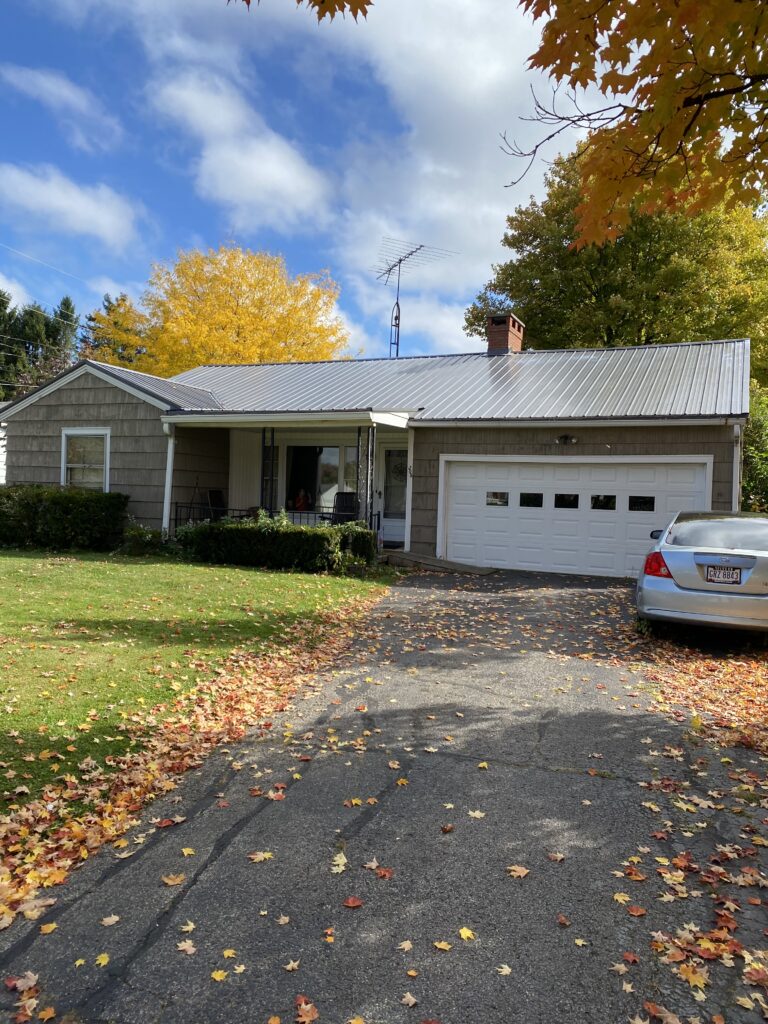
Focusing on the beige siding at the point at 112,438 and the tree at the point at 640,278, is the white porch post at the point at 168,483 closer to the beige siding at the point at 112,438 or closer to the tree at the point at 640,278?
the beige siding at the point at 112,438

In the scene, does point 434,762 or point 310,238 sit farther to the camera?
point 310,238

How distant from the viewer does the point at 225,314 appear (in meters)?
26.9

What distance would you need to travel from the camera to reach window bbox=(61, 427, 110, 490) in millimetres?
16734

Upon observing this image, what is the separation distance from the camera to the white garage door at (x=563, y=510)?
13.3 meters

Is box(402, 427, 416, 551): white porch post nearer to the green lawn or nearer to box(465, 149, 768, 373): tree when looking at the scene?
the green lawn

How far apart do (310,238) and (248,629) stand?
977 inches

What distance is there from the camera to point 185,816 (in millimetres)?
3764

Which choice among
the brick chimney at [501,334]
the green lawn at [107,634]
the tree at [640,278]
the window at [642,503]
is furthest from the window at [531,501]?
the tree at [640,278]

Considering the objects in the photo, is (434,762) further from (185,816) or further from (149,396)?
(149,396)

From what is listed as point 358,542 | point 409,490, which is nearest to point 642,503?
point 409,490

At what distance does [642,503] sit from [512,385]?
440cm

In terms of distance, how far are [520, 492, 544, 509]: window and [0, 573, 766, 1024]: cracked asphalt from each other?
863 centimetres

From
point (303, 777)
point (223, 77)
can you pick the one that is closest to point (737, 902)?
point (303, 777)

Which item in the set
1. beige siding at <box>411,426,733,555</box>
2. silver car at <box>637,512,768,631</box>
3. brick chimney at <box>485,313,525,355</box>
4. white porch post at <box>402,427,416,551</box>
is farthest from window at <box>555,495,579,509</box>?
brick chimney at <box>485,313,525,355</box>
